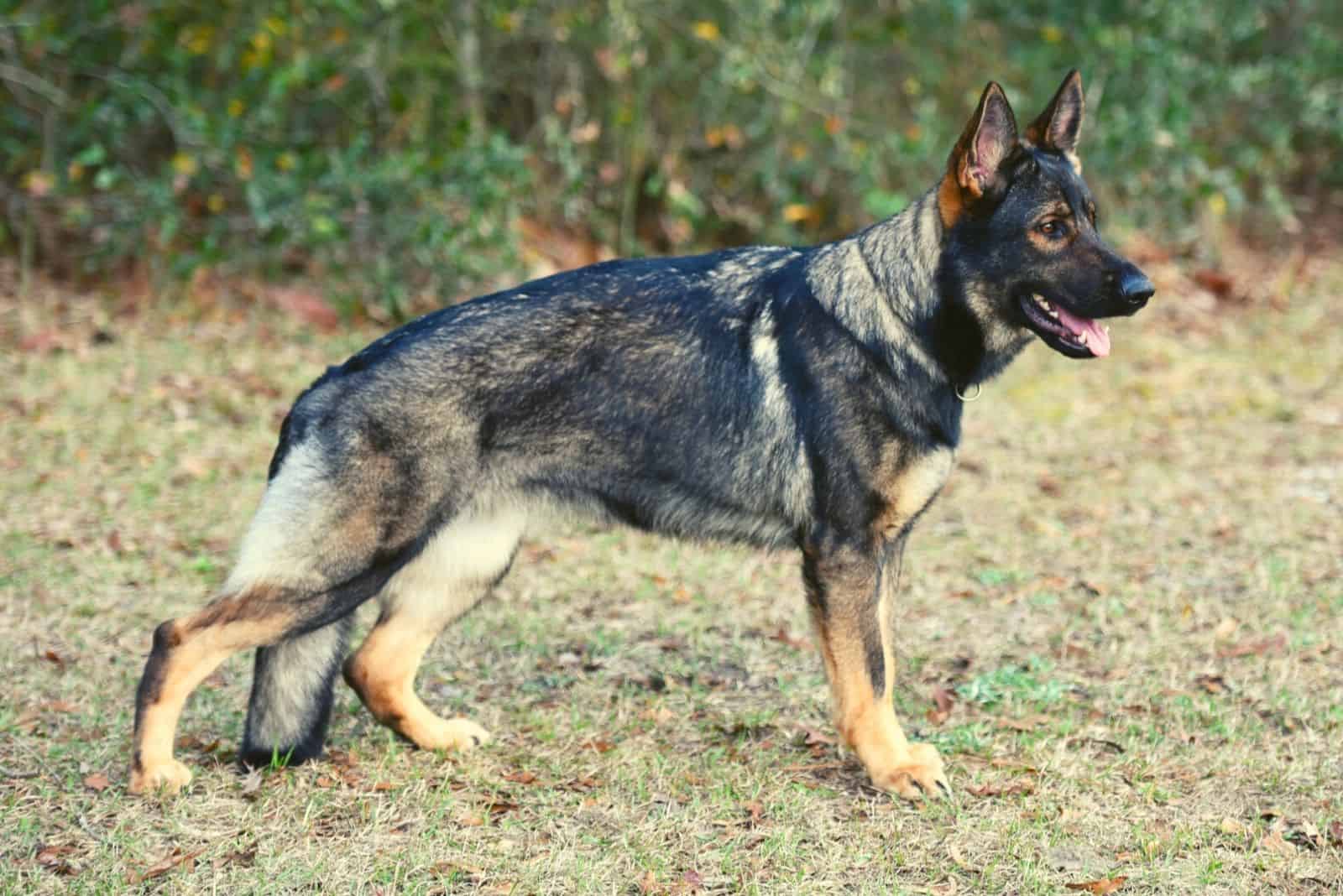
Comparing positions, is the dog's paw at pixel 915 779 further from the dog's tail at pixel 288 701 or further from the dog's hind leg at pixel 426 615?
the dog's tail at pixel 288 701

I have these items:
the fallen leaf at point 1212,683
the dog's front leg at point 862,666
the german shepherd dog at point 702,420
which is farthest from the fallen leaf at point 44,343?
the fallen leaf at point 1212,683

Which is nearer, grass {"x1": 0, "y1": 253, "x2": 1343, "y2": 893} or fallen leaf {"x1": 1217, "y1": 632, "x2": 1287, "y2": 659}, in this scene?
grass {"x1": 0, "y1": 253, "x2": 1343, "y2": 893}

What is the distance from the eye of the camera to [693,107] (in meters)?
11.1

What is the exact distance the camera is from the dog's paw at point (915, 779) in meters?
4.10

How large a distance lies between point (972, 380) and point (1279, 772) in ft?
5.01

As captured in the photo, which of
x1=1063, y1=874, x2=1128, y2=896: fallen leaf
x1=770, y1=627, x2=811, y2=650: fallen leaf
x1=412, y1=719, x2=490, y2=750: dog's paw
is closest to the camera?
x1=1063, y1=874, x2=1128, y2=896: fallen leaf

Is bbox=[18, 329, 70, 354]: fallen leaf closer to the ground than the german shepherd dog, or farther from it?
closer to the ground

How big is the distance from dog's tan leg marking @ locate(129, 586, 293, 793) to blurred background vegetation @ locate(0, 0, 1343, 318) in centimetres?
549

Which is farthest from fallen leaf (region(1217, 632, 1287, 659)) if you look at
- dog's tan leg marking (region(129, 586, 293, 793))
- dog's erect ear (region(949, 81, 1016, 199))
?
dog's tan leg marking (region(129, 586, 293, 793))

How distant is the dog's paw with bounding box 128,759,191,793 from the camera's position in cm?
397

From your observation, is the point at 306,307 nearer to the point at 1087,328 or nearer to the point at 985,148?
the point at 985,148

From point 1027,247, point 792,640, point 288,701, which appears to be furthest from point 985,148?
point 288,701

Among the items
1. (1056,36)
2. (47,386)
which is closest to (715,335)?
(47,386)

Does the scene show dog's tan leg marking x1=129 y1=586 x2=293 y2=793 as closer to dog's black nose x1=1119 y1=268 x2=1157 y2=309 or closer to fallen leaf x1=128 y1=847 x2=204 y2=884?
fallen leaf x1=128 y1=847 x2=204 y2=884
